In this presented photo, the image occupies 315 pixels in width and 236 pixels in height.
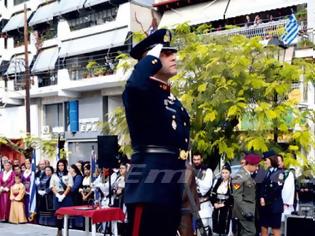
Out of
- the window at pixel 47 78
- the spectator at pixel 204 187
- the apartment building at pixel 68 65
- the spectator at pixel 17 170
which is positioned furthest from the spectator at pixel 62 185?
the window at pixel 47 78

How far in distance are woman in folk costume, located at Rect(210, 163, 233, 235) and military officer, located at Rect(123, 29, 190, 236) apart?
4944 millimetres

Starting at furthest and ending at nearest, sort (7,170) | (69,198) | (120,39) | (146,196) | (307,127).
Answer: (120,39) → (7,170) → (307,127) → (69,198) → (146,196)

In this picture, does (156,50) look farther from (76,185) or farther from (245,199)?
(76,185)

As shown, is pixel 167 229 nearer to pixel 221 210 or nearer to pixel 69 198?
pixel 221 210

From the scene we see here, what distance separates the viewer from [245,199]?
7953 mm

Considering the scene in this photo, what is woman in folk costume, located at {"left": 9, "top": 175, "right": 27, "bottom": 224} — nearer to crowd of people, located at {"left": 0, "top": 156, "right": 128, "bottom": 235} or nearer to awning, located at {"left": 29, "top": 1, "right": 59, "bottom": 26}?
crowd of people, located at {"left": 0, "top": 156, "right": 128, "bottom": 235}

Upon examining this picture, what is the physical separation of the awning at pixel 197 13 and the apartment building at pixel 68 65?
4.97 ft

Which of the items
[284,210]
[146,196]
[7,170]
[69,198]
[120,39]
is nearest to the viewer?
[146,196]

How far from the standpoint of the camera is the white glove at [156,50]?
3.41 metres

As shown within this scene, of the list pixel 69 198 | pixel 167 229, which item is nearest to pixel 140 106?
pixel 167 229

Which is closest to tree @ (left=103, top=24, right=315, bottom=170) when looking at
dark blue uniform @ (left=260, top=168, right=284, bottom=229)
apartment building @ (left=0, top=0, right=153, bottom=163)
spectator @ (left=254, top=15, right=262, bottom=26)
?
dark blue uniform @ (left=260, top=168, right=284, bottom=229)

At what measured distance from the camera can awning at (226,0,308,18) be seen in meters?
16.8

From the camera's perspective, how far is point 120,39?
21781mm

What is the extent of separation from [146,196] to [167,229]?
0.80ft
